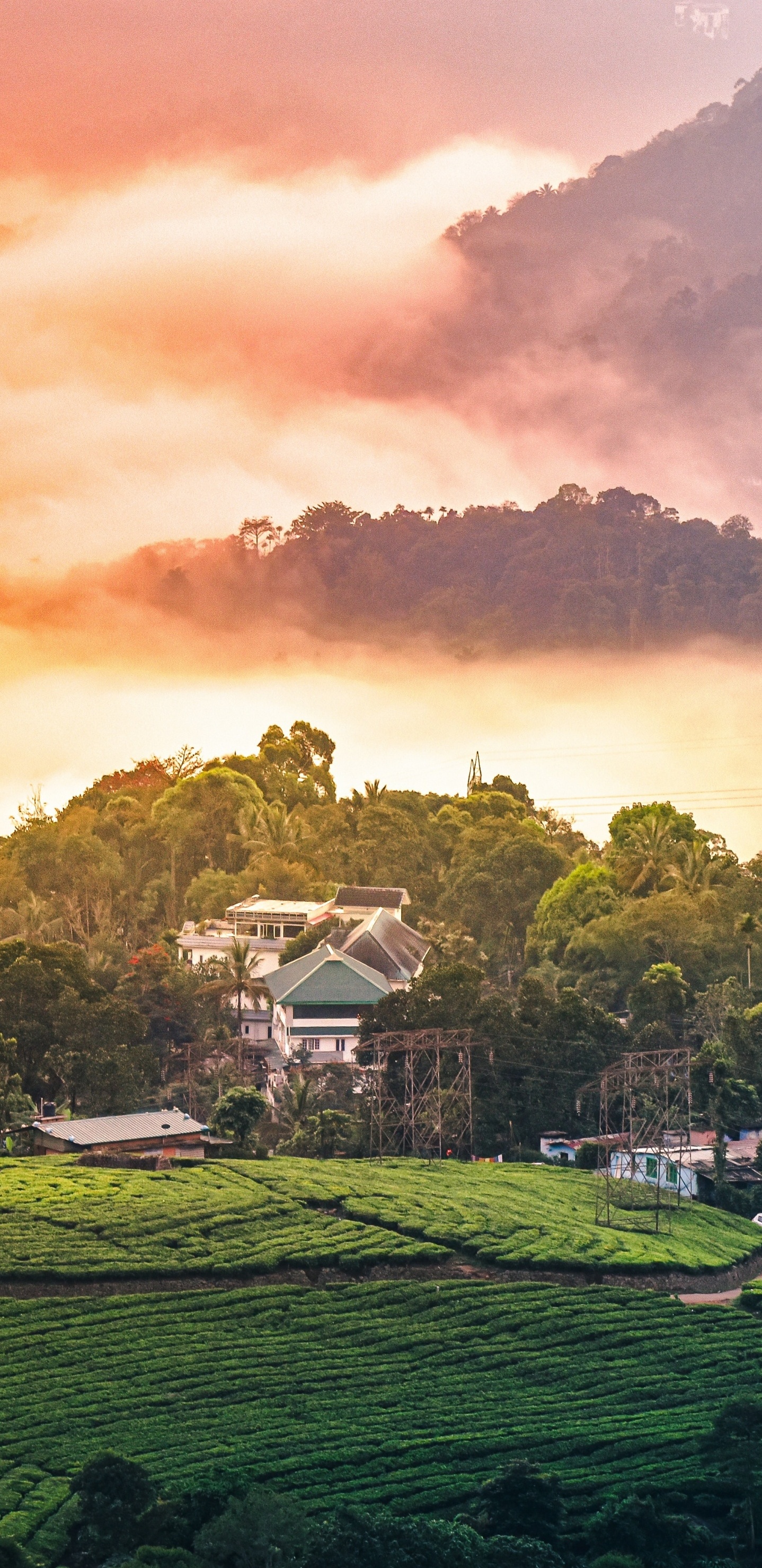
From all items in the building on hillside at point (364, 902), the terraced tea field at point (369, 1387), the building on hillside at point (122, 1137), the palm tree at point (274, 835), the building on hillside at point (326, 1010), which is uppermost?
the palm tree at point (274, 835)

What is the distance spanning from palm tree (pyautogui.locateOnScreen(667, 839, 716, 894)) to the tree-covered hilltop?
0.17 meters

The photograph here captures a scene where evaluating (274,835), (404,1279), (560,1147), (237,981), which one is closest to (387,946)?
(237,981)

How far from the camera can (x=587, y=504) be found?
157125 mm

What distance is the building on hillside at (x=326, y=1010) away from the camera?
7350 centimetres

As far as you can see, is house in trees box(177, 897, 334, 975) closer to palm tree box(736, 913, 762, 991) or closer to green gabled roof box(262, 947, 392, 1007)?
green gabled roof box(262, 947, 392, 1007)

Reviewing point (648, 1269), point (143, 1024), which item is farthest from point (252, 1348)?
point (143, 1024)

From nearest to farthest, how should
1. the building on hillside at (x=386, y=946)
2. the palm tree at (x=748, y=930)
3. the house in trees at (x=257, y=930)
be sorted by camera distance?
the building on hillside at (x=386, y=946)
the palm tree at (x=748, y=930)
the house in trees at (x=257, y=930)

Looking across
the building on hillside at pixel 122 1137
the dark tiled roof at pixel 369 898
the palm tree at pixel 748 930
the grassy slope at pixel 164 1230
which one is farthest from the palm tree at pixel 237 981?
the palm tree at pixel 748 930

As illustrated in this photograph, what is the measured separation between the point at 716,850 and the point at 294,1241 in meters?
69.8

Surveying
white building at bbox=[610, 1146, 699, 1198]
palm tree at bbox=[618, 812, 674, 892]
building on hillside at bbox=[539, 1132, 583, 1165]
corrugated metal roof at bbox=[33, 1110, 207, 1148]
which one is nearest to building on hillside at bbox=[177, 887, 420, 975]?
palm tree at bbox=[618, 812, 674, 892]

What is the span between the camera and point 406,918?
4043 inches

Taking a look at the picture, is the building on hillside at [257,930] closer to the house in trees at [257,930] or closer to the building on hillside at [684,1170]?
the house in trees at [257,930]

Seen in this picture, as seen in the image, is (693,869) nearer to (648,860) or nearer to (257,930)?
(648,860)

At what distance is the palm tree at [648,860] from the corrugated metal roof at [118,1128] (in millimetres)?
42953
